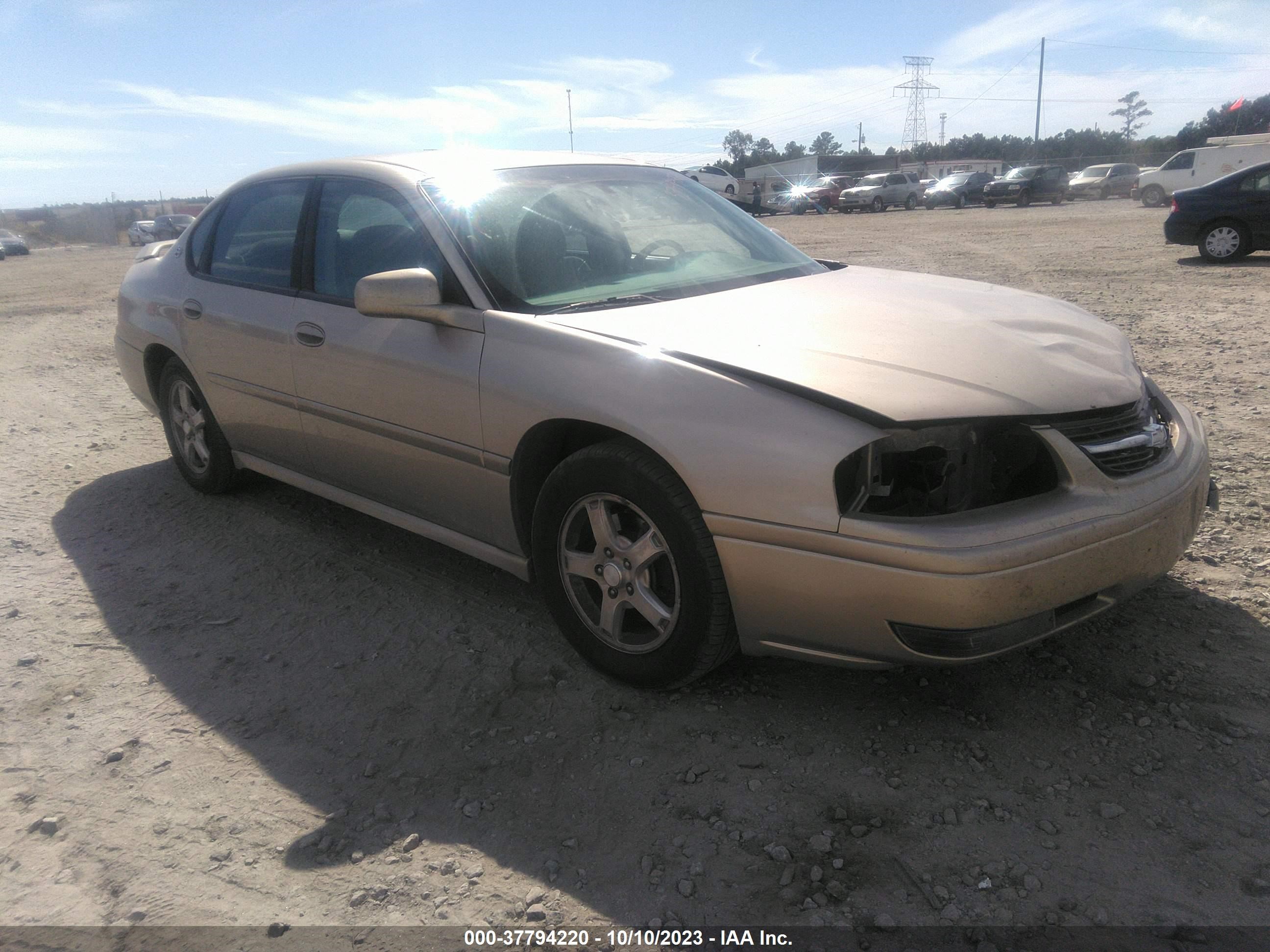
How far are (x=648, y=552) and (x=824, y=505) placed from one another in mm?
600

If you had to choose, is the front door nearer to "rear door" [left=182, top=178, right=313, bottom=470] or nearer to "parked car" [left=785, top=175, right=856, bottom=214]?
"rear door" [left=182, top=178, right=313, bottom=470]

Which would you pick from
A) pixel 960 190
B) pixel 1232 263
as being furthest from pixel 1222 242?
pixel 960 190

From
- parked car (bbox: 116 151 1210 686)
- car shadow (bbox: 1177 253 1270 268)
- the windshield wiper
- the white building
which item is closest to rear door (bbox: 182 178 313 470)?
parked car (bbox: 116 151 1210 686)

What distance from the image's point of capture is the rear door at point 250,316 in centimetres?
390

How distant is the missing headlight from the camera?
7.72 feet

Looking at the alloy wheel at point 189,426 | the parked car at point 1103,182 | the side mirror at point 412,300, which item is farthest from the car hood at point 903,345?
the parked car at point 1103,182

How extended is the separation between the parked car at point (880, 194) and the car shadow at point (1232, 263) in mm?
26955

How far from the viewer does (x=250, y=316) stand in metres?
4.01

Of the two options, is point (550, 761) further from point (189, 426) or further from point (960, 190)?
point (960, 190)

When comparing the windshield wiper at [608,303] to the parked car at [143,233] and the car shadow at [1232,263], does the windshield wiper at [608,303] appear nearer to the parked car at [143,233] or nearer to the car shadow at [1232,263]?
the car shadow at [1232,263]

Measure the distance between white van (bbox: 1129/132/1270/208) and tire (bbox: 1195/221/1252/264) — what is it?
16.5 meters

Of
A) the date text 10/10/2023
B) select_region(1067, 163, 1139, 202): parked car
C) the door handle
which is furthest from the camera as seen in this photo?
select_region(1067, 163, 1139, 202): parked car

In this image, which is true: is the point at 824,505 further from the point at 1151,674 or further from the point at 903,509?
the point at 1151,674

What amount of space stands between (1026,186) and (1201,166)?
7883 millimetres
